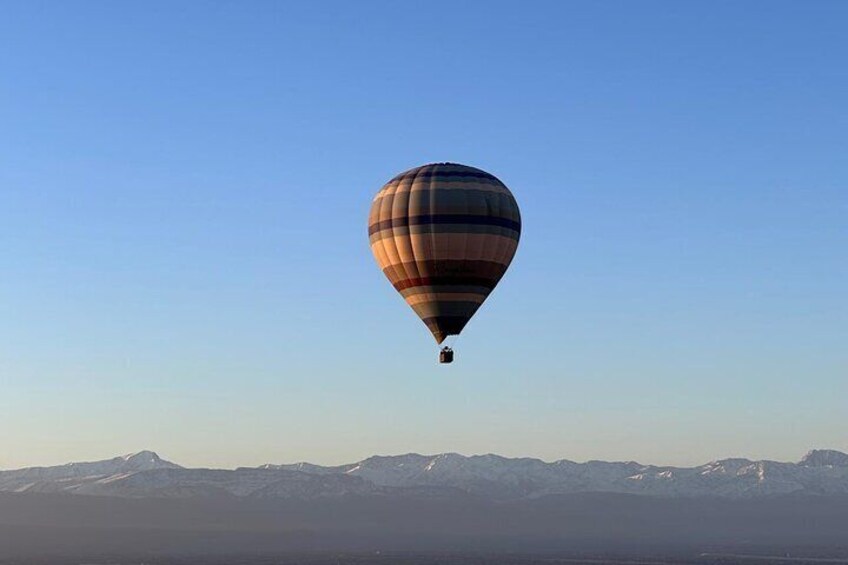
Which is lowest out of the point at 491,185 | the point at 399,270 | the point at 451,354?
the point at 451,354

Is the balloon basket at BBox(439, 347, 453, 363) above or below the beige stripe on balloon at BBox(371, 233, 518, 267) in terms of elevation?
below

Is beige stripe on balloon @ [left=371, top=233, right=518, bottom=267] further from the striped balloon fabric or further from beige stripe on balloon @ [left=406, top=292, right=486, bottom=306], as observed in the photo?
beige stripe on balloon @ [left=406, top=292, right=486, bottom=306]

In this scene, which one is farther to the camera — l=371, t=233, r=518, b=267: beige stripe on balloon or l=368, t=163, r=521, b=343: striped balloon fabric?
l=371, t=233, r=518, b=267: beige stripe on balloon

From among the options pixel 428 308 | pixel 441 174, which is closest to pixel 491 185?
pixel 441 174

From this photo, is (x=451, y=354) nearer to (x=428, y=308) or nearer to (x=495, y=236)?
(x=428, y=308)

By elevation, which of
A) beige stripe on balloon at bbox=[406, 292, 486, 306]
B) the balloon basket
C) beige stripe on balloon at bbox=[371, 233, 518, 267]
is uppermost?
beige stripe on balloon at bbox=[371, 233, 518, 267]

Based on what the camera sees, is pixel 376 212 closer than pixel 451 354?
No

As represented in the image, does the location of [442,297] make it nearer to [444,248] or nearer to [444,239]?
[444,248]

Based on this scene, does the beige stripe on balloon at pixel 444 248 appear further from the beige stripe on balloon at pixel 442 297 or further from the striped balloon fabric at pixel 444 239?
the beige stripe on balloon at pixel 442 297

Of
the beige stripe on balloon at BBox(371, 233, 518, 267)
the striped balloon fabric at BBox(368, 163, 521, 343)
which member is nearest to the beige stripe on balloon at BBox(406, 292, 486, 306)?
the striped balloon fabric at BBox(368, 163, 521, 343)
